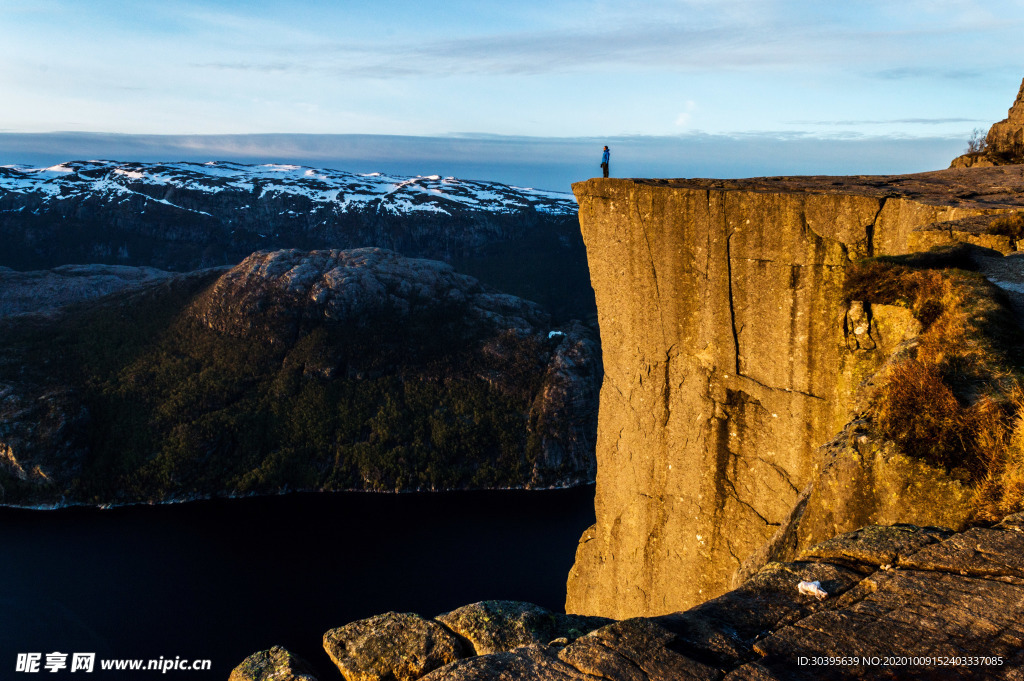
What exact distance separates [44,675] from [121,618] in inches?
325

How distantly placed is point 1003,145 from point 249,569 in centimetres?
8573

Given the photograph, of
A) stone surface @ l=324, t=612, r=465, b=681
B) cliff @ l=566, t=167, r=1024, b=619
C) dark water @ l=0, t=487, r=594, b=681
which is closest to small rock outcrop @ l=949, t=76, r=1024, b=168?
cliff @ l=566, t=167, r=1024, b=619

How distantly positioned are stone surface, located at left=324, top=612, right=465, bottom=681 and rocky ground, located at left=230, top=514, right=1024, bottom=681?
1.84 meters

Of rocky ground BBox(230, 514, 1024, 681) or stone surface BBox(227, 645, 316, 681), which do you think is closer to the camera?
rocky ground BBox(230, 514, 1024, 681)

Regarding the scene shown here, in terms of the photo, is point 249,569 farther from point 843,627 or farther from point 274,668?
point 843,627

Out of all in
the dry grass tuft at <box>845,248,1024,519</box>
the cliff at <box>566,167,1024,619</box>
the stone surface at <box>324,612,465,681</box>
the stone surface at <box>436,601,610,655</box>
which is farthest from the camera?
the cliff at <box>566,167,1024,619</box>

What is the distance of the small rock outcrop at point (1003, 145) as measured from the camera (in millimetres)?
23594

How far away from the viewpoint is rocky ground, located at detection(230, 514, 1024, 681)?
17.3ft

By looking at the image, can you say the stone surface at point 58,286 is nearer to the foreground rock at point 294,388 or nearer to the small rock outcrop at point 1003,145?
the foreground rock at point 294,388

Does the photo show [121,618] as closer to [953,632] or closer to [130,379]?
[130,379]

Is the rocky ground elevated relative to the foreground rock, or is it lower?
elevated

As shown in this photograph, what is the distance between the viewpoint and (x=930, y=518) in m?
7.76

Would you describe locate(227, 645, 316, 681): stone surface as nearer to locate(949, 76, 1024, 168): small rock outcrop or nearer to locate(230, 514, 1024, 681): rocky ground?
locate(230, 514, 1024, 681): rocky ground

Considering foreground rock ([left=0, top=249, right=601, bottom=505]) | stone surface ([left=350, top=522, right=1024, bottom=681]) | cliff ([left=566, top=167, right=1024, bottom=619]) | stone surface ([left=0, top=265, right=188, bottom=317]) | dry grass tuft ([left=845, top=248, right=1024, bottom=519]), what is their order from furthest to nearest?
1. stone surface ([left=0, top=265, right=188, bottom=317])
2. foreground rock ([left=0, top=249, right=601, bottom=505])
3. cliff ([left=566, top=167, right=1024, bottom=619])
4. dry grass tuft ([left=845, top=248, right=1024, bottom=519])
5. stone surface ([left=350, top=522, right=1024, bottom=681])
